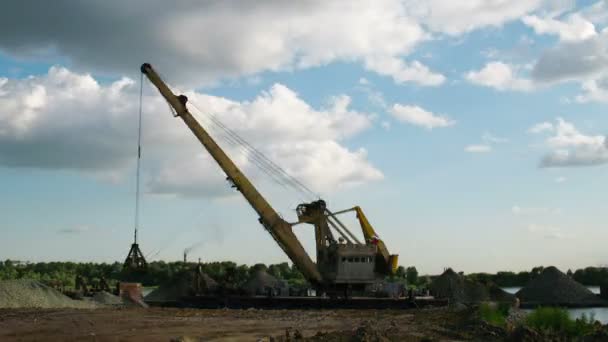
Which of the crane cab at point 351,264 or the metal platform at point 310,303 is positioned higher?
the crane cab at point 351,264

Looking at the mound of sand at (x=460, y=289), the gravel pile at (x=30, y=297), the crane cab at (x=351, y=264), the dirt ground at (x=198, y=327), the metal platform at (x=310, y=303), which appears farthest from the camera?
the mound of sand at (x=460, y=289)

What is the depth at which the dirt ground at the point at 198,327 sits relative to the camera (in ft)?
72.6

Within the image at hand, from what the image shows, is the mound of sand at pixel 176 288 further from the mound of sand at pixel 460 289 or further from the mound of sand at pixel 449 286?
the mound of sand at pixel 460 289

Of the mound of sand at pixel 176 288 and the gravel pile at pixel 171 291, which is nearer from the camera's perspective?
the mound of sand at pixel 176 288

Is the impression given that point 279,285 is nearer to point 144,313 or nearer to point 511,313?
point 144,313

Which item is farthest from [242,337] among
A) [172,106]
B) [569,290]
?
[569,290]

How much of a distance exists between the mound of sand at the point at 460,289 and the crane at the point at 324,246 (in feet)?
40.9

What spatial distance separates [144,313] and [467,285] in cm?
3435

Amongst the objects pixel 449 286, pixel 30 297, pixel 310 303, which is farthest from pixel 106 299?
pixel 449 286

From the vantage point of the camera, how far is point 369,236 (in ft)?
160

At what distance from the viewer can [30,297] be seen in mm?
43219

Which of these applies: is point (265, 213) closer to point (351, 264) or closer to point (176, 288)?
point (351, 264)

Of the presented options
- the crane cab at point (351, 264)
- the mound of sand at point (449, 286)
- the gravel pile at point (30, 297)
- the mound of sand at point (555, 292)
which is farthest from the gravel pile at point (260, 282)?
the mound of sand at point (555, 292)

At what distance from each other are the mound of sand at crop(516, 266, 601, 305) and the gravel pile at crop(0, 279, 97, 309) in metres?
43.2
